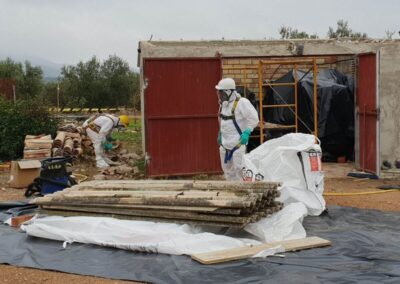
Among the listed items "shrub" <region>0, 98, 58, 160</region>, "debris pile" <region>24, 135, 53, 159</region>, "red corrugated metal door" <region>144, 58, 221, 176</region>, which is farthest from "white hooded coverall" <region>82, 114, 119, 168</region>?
"red corrugated metal door" <region>144, 58, 221, 176</region>

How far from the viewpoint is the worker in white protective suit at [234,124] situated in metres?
8.82

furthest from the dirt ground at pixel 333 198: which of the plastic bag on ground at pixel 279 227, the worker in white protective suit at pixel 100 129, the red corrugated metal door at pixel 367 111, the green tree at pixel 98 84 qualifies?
the green tree at pixel 98 84

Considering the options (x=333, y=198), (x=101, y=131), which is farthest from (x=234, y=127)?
(x=101, y=131)

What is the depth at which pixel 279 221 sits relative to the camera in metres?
6.47

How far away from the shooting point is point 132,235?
236 inches

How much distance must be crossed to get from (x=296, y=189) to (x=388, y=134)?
4.73m

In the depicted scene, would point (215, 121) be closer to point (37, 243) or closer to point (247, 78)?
point (247, 78)

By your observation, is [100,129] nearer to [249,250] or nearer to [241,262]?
[249,250]

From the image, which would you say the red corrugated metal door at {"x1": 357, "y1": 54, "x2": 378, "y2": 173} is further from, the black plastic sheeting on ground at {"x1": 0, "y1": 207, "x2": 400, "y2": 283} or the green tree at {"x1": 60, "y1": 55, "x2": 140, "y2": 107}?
the green tree at {"x1": 60, "y1": 55, "x2": 140, "y2": 107}

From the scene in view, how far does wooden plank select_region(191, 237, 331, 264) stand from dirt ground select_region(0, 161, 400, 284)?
89 centimetres

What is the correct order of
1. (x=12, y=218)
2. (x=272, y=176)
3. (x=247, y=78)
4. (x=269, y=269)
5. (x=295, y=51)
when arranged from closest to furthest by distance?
(x=269, y=269) < (x=12, y=218) < (x=272, y=176) < (x=295, y=51) < (x=247, y=78)

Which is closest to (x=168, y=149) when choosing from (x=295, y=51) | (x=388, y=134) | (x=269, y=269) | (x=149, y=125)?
(x=149, y=125)

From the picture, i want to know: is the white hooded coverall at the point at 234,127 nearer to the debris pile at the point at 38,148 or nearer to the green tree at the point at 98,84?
the debris pile at the point at 38,148

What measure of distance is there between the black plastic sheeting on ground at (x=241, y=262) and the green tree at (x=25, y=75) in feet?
98.0
